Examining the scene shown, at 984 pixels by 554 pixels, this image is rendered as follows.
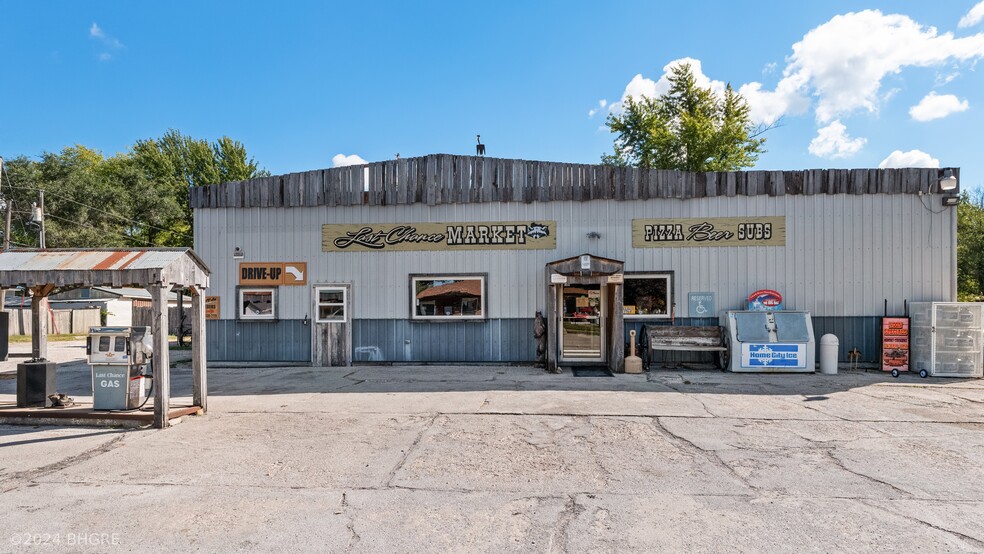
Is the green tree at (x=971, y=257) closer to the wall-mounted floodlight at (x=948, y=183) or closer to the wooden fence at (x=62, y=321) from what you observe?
the wall-mounted floodlight at (x=948, y=183)

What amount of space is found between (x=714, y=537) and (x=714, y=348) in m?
8.74

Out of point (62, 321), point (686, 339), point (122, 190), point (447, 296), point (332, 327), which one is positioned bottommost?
point (62, 321)

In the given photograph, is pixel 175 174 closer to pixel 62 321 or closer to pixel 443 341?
pixel 62 321

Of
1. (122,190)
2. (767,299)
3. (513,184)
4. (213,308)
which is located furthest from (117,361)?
(122,190)

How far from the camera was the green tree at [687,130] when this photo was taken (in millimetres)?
32875

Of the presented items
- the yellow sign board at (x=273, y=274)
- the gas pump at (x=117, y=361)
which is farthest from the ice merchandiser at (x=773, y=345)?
the gas pump at (x=117, y=361)

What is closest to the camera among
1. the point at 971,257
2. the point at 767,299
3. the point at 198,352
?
the point at 198,352

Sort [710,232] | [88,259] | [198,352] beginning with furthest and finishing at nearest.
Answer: [710,232] → [198,352] → [88,259]

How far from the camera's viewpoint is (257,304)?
44.3 feet

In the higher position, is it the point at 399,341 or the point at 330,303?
the point at 330,303

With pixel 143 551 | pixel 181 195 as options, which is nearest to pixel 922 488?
pixel 143 551

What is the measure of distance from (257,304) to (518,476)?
1073 centimetres

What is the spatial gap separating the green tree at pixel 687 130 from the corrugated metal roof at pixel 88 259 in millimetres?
31593

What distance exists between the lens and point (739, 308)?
12555 millimetres
